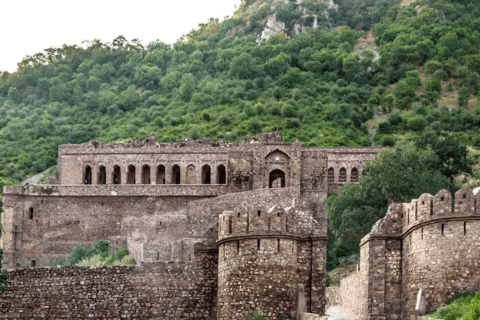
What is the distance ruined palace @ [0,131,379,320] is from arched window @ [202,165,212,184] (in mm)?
93

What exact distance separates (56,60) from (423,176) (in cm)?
8413

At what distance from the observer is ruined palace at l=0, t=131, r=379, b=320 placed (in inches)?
1200

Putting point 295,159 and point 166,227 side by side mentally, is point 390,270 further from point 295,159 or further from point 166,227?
point 295,159

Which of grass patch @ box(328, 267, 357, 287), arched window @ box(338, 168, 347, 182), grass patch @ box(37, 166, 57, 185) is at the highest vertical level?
grass patch @ box(37, 166, 57, 185)

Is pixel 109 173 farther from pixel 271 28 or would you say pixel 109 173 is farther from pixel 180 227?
pixel 271 28

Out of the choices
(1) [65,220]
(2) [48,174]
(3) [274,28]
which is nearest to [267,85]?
(3) [274,28]

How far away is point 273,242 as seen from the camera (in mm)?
30312

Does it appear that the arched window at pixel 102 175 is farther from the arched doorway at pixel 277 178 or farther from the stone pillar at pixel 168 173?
the arched doorway at pixel 277 178

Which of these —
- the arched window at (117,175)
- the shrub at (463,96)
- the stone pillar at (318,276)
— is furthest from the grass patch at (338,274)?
the shrub at (463,96)

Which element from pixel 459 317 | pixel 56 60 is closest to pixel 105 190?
pixel 459 317

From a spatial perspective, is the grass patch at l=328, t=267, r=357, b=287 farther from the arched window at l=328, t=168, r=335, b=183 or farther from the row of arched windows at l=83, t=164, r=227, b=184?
the row of arched windows at l=83, t=164, r=227, b=184

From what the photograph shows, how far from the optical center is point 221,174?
232ft

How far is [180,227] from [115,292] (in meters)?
26.3

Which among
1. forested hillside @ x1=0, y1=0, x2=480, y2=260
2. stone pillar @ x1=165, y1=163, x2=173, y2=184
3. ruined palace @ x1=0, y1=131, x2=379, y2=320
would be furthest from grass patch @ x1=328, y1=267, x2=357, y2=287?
forested hillside @ x1=0, y1=0, x2=480, y2=260
